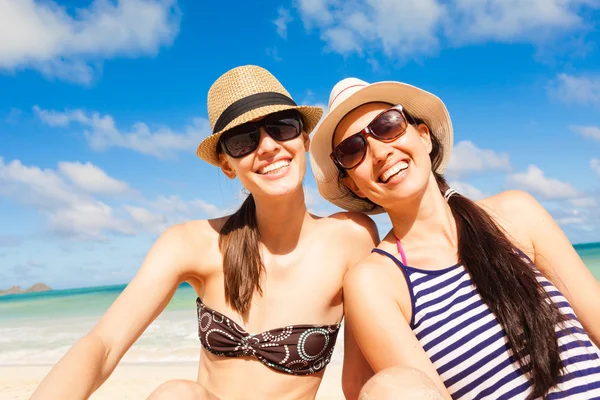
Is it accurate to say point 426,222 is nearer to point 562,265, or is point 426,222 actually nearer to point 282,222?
point 562,265

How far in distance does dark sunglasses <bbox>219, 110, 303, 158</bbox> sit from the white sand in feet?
14.3

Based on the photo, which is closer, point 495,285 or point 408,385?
point 408,385

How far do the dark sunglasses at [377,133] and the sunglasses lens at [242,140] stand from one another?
21.3 inches

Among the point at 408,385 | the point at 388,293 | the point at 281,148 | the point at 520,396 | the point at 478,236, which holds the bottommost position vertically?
the point at 520,396

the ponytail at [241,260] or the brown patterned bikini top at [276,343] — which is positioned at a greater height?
the ponytail at [241,260]

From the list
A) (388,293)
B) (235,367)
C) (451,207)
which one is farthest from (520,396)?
(235,367)

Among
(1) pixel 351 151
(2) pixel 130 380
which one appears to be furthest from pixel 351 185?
(2) pixel 130 380

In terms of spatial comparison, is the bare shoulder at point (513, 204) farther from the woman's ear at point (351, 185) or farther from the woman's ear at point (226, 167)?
the woman's ear at point (226, 167)

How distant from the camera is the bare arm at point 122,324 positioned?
2320 millimetres

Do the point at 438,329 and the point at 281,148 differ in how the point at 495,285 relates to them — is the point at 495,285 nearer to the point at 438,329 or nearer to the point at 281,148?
the point at 438,329

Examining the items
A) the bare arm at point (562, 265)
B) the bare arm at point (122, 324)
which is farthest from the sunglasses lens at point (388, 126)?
the bare arm at point (122, 324)

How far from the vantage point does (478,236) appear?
2686mm

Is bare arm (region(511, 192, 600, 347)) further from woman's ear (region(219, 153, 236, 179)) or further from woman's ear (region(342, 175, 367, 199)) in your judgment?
woman's ear (region(219, 153, 236, 179))

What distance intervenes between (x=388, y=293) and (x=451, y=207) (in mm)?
797
